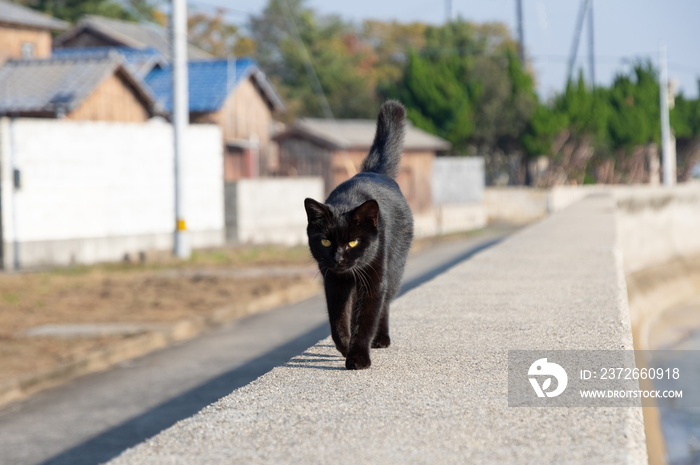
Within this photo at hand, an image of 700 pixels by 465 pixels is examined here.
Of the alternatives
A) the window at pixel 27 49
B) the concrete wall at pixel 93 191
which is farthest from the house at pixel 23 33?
the concrete wall at pixel 93 191

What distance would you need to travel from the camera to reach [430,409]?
385 cm

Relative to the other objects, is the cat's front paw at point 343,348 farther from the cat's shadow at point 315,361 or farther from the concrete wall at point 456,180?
the concrete wall at point 456,180

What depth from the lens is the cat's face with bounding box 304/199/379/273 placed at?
4.51 metres

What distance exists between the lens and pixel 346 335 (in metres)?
4.88

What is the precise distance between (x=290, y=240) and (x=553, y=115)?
25.4 m

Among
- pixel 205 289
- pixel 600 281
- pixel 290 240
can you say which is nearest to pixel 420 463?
pixel 600 281

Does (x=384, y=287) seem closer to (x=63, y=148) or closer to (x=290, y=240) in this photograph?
(x=63, y=148)

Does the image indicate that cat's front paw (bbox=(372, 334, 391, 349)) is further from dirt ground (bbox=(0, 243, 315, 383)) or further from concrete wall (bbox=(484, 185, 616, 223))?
concrete wall (bbox=(484, 185, 616, 223))

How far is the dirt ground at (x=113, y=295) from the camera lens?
10.3 m

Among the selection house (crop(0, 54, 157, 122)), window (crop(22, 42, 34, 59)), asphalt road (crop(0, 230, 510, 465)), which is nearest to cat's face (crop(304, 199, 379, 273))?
asphalt road (crop(0, 230, 510, 465))

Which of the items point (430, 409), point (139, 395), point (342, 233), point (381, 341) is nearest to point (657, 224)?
point (139, 395)

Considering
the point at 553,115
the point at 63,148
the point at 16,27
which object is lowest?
the point at 63,148

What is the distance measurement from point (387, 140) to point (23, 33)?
36770mm

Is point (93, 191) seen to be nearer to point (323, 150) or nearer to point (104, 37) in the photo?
point (323, 150)
